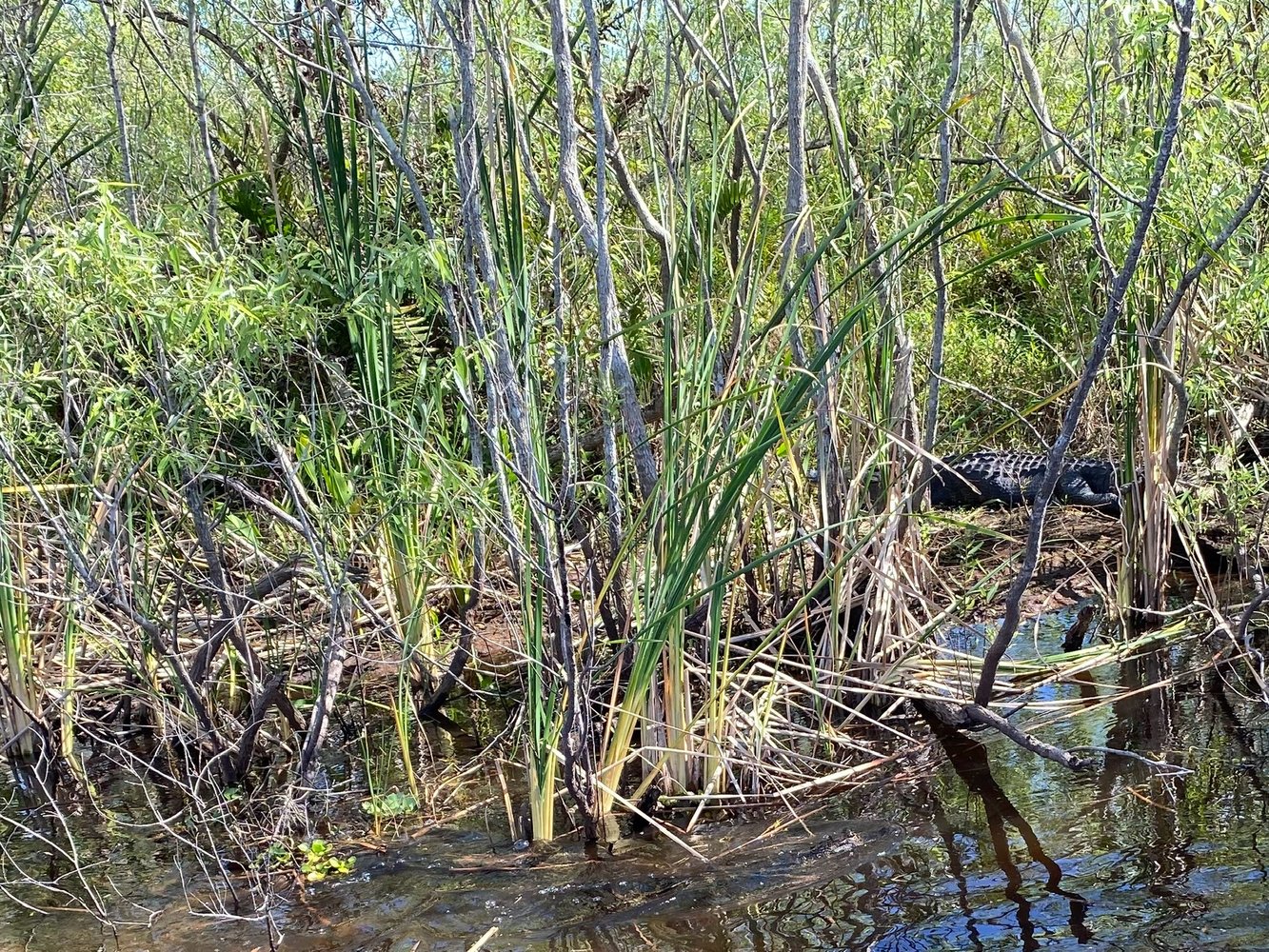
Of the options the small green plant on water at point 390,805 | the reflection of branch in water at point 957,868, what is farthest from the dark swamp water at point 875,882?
the small green plant on water at point 390,805

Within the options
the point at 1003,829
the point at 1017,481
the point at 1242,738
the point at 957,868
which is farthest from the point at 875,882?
the point at 1017,481

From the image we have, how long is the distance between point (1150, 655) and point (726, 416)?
223 cm

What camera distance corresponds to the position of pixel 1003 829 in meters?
3.04

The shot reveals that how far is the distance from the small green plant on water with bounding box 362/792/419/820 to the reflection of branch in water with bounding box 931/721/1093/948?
1.70 metres

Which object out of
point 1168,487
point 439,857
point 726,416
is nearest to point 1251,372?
point 1168,487

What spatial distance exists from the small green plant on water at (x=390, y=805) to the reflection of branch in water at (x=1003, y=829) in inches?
67.0

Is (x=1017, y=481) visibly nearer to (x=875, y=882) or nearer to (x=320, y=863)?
(x=875, y=882)

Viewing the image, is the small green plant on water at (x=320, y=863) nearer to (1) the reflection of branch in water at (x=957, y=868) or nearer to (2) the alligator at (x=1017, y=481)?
(1) the reflection of branch in water at (x=957, y=868)

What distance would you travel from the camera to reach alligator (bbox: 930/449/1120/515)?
5.94 metres

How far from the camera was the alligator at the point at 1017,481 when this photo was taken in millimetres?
5938

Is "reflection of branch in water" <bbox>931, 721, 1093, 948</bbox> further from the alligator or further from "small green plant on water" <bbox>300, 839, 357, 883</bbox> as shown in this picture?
the alligator

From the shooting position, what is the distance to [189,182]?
5258 mm

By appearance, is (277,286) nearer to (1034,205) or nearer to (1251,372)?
(1251,372)

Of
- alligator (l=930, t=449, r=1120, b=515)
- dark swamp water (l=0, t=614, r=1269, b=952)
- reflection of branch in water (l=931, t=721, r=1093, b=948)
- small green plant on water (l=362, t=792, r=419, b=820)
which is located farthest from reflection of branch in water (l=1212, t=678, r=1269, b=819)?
small green plant on water (l=362, t=792, r=419, b=820)
